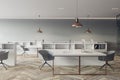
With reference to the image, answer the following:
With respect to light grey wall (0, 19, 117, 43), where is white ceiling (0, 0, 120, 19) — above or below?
above

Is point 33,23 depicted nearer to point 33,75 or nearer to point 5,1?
point 5,1

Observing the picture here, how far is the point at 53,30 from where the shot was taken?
13.0 metres

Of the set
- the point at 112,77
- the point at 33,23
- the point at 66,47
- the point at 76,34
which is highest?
the point at 33,23

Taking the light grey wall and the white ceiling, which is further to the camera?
the light grey wall

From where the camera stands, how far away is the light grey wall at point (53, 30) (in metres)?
12.9

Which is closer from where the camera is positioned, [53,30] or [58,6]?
[58,6]

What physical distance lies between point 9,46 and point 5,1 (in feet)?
6.64

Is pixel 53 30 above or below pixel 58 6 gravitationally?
below

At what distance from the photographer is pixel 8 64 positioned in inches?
303

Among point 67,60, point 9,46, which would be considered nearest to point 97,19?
point 67,60

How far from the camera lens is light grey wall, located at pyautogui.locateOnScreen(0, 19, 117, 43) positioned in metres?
12.9

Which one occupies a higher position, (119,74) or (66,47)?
(66,47)

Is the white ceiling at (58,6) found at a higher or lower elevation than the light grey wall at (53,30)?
higher

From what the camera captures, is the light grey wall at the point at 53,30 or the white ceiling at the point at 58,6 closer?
the white ceiling at the point at 58,6
